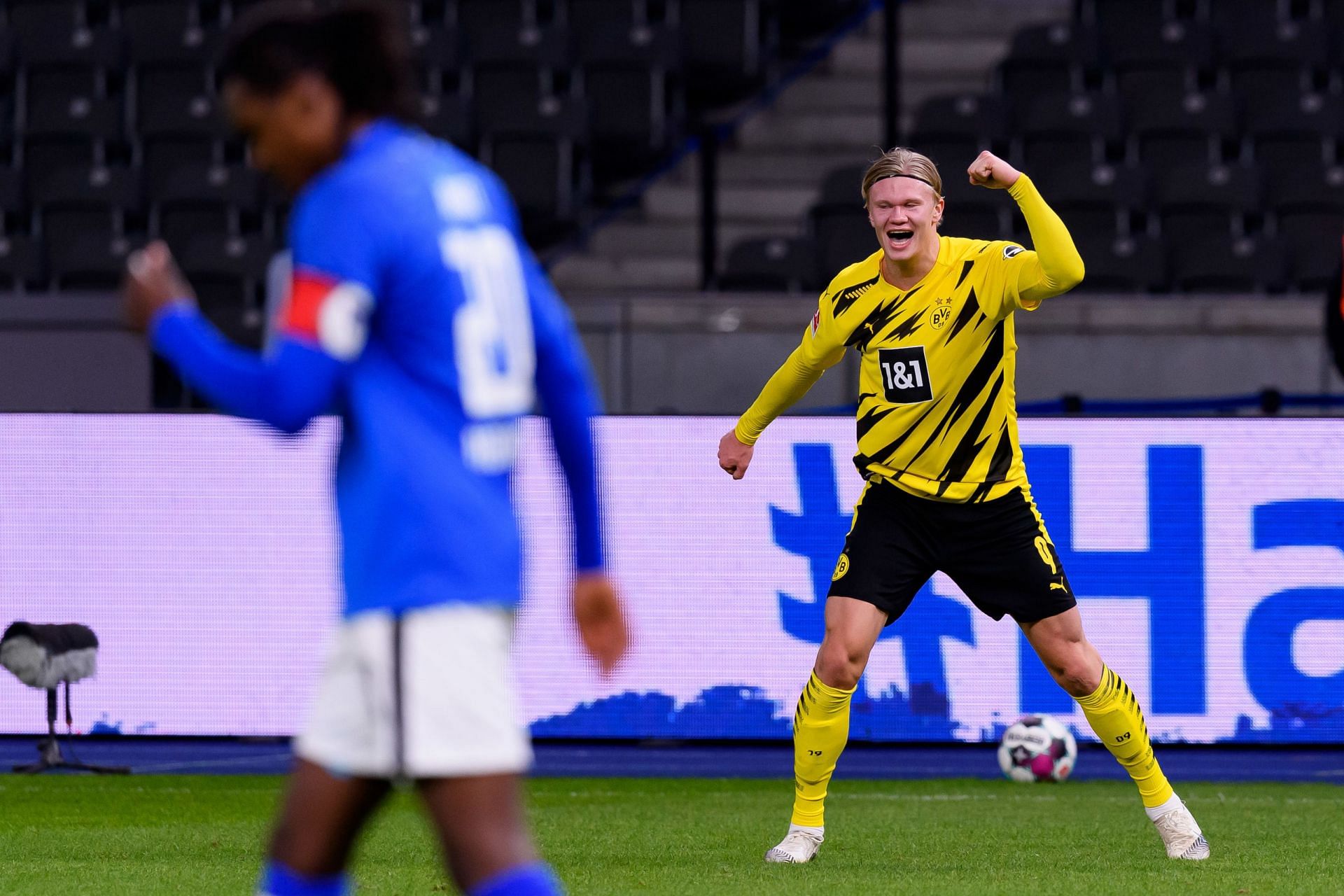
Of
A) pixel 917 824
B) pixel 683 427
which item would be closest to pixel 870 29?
pixel 683 427

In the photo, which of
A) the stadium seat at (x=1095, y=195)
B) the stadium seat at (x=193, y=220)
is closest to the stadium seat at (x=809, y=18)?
the stadium seat at (x=1095, y=195)

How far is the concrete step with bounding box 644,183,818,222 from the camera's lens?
16.1 metres

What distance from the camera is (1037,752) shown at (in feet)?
29.0

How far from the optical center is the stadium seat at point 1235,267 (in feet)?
46.4

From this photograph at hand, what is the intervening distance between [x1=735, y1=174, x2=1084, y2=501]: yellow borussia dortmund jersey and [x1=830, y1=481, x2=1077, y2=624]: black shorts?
0.06 metres

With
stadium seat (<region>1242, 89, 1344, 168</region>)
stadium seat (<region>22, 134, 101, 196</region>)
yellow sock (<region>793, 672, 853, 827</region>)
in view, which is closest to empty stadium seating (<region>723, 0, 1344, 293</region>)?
stadium seat (<region>1242, 89, 1344, 168</region>)

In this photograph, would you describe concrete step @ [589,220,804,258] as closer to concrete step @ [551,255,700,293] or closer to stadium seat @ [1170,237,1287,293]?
concrete step @ [551,255,700,293]

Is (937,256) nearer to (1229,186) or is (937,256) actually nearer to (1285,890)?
(1285,890)

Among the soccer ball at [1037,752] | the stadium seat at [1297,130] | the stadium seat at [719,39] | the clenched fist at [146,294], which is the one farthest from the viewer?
the stadium seat at [719,39]

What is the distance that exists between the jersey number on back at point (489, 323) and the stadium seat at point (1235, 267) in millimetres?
11690

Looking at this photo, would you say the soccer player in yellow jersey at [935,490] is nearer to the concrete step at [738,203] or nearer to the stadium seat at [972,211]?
the stadium seat at [972,211]

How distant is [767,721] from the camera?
9.73 metres

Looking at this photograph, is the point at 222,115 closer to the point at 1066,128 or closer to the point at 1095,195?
the point at 1066,128

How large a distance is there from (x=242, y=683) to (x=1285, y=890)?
5.46 meters
